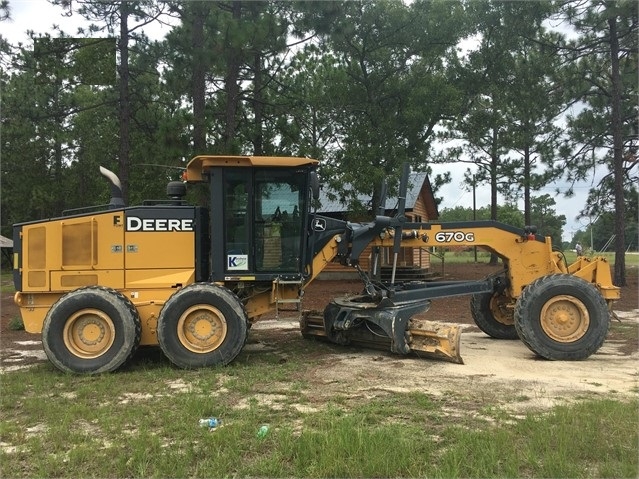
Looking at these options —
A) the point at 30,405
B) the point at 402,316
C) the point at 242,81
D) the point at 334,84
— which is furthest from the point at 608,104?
the point at 30,405

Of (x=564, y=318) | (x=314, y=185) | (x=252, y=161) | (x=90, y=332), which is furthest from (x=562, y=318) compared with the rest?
(x=90, y=332)

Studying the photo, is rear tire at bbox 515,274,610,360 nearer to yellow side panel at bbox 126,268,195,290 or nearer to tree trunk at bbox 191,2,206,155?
yellow side panel at bbox 126,268,195,290

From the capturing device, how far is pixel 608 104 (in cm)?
2006

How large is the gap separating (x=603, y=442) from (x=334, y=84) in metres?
15.2

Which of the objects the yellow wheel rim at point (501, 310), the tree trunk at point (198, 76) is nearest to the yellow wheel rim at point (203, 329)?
the yellow wheel rim at point (501, 310)

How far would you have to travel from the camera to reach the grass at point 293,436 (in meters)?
3.94

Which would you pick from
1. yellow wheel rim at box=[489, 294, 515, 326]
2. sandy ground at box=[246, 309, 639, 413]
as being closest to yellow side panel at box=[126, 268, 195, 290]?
sandy ground at box=[246, 309, 639, 413]

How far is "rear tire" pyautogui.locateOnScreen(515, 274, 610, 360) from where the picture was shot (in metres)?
7.68

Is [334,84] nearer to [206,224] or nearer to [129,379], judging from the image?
[206,224]

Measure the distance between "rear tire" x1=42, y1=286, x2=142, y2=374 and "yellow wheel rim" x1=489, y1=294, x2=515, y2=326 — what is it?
231 inches

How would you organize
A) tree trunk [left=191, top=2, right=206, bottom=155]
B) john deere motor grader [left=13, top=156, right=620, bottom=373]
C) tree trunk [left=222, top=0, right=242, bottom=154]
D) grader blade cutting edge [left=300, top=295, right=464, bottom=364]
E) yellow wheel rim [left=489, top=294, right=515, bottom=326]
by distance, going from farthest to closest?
tree trunk [left=222, top=0, right=242, bottom=154]
tree trunk [left=191, top=2, right=206, bottom=155]
yellow wheel rim [left=489, top=294, right=515, bottom=326]
grader blade cutting edge [left=300, top=295, right=464, bottom=364]
john deere motor grader [left=13, top=156, right=620, bottom=373]

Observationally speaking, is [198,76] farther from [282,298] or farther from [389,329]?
[389,329]

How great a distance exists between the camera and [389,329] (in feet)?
25.6

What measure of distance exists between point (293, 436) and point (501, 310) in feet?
20.2
